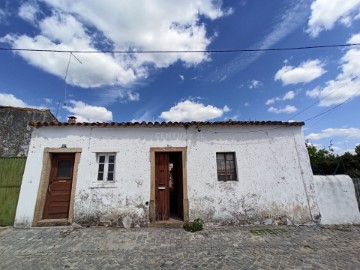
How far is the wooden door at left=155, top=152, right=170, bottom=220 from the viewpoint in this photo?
716 cm

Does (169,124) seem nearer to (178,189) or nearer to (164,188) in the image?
(164,188)

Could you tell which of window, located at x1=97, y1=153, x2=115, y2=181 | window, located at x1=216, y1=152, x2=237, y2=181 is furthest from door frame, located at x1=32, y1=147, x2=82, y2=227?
window, located at x1=216, y1=152, x2=237, y2=181

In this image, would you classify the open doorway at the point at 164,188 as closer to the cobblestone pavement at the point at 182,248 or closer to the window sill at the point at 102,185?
the cobblestone pavement at the point at 182,248

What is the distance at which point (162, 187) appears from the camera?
288 inches

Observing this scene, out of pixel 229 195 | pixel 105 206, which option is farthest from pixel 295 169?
pixel 105 206

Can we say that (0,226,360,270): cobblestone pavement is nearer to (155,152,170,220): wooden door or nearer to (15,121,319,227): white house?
(15,121,319,227): white house

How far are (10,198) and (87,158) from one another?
274 centimetres

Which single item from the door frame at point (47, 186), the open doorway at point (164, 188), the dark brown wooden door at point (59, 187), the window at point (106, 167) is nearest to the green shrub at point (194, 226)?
the open doorway at point (164, 188)

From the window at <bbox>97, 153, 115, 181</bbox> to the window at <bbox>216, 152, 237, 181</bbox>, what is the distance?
149 inches

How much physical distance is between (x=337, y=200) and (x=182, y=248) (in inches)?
231

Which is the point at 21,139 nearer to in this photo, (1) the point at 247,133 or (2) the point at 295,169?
(1) the point at 247,133

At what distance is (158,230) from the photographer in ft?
21.4

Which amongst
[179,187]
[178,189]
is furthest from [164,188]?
[178,189]

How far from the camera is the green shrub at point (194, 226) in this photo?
256 inches
